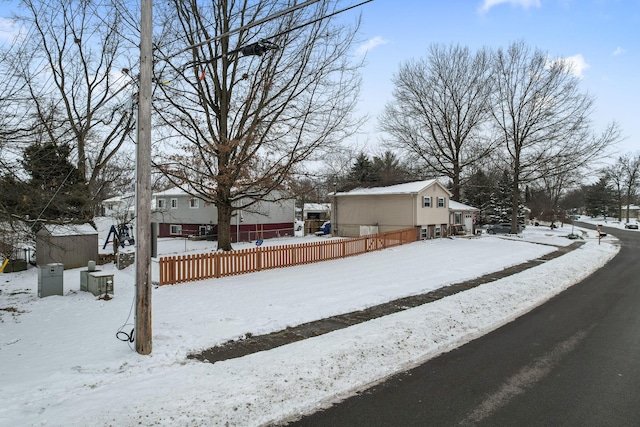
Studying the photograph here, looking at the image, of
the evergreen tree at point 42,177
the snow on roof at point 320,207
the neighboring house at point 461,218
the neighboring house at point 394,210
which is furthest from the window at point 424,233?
the evergreen tree at point 42,177

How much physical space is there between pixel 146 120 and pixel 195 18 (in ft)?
48.3

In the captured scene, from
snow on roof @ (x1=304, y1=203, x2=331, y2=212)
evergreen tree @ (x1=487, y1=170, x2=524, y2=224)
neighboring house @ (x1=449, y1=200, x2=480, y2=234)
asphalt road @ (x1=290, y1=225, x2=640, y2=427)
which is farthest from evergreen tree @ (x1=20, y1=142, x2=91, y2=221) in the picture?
evergreen tree @ (x1=487, y1=170, x2=524, y2=224)

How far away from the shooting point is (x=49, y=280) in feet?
34.8

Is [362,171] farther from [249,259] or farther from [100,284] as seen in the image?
[100,284]

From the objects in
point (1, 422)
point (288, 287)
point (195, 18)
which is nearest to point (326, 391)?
point (1, 422)

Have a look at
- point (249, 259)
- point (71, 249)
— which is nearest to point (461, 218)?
point (249, 259)

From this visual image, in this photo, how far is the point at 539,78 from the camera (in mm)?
37219

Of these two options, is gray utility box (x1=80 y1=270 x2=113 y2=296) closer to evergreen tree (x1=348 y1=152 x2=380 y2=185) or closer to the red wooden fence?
the red wooden fence

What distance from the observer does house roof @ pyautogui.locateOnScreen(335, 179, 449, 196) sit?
29.3 metres

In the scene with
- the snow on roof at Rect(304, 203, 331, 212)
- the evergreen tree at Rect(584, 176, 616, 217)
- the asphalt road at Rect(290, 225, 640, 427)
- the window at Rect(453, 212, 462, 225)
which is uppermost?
the evergreen tree at Rect(584, 176, 616, 217)

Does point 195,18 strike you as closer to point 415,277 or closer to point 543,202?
point 415,277

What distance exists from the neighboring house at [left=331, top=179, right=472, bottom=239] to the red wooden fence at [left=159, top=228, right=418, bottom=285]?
8.17 m

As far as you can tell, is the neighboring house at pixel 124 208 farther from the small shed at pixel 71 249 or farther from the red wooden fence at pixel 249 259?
the red wooden fence at pixel 249 259

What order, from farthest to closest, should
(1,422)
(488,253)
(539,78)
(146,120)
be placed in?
1. (539,78)
2. (488,253)
3. (146,120)
4. (1,422)
